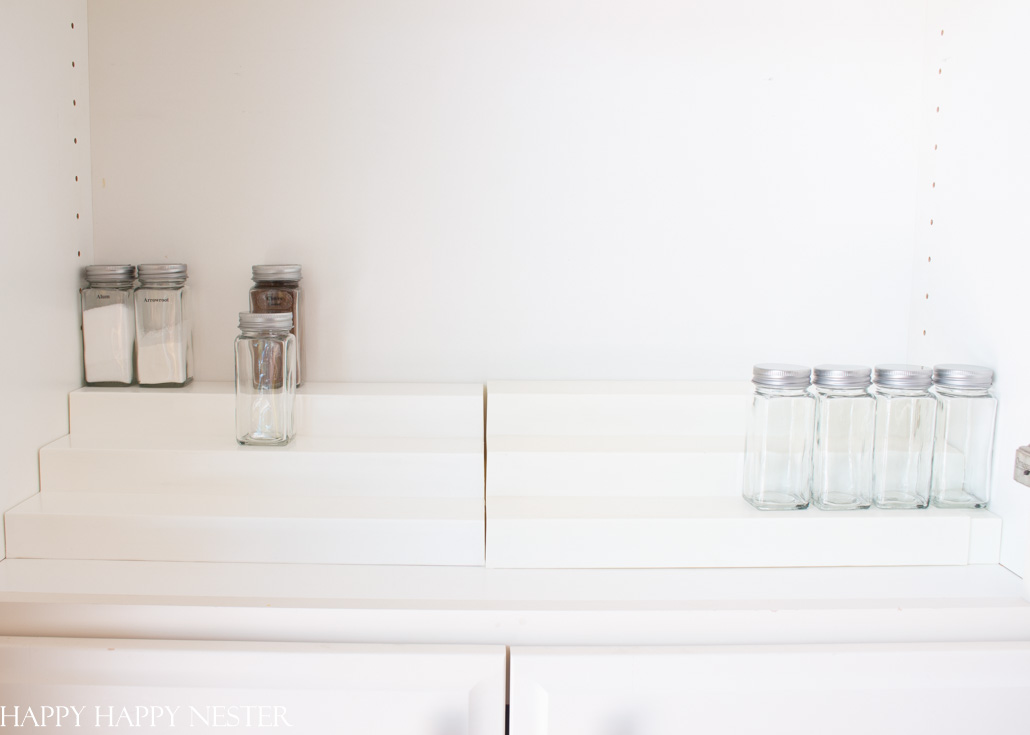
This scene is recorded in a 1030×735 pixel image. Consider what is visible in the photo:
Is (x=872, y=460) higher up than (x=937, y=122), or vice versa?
(x=937, y=122)

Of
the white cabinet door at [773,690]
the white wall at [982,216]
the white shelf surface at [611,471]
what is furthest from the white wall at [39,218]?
the white wall at [982,216]

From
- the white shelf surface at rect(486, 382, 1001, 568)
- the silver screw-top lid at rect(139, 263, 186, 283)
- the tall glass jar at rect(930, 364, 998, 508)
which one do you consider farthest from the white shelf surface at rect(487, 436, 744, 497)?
the silver screw-top lid at rect(139, 263, 186, 283)

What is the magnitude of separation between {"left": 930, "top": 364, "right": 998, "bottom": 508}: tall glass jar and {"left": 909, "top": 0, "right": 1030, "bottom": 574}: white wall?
15mm

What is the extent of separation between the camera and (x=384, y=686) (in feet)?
2.51

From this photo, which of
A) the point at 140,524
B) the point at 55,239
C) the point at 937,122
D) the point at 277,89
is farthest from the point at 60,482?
the point at 937,122

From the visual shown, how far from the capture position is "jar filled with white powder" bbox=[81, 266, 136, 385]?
1.08 metres

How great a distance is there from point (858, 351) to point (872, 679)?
0.54 m

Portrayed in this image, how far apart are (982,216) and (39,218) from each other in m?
1.12

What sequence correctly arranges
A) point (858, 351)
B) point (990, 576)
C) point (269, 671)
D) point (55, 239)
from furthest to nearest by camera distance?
point (858, 351) → point (55, 239) → point (990, 576) → point (269, 671)

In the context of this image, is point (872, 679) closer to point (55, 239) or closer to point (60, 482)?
point (60, 482)

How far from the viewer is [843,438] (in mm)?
1002

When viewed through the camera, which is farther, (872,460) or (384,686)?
(872,460)

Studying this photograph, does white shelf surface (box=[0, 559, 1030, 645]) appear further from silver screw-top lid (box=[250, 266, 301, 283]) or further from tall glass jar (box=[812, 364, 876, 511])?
silver screw-top lid (box=[250, 266, 301, 283])

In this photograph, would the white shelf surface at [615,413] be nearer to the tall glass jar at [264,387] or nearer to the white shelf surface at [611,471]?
the white shelf surface at [611,471]
